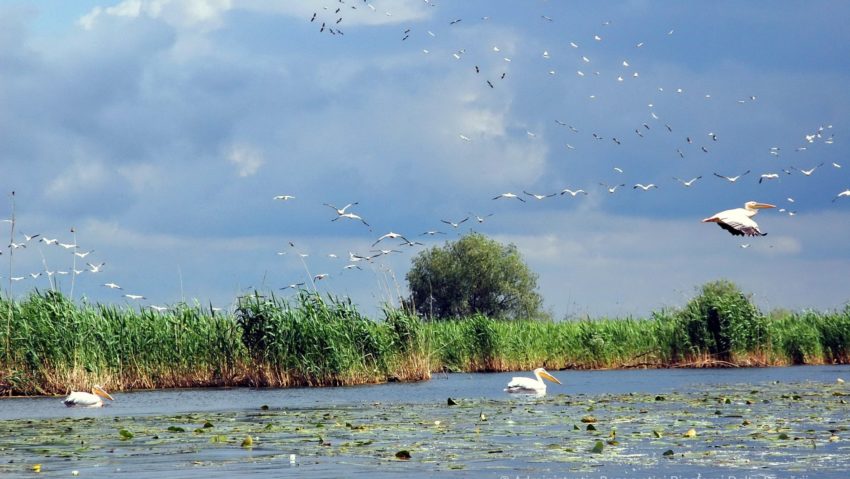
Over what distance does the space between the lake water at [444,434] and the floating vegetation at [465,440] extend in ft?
0.12

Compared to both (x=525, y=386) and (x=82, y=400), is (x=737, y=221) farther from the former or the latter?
(x=82, y=400)

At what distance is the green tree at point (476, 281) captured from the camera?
319 feet

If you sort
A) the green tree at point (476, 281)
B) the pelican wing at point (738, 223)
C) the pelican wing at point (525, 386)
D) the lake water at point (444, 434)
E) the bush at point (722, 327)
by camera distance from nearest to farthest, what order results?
1. the lake water at point (444, 434)
2. the pelican wing at point (738, 223)
3. the pelican wing at point (525, 386)
4. the bush at point (722, 327)
5. the green tree at point (476, 281)

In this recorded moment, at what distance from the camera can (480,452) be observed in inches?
662

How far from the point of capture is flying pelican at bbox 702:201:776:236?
1802 centimetres

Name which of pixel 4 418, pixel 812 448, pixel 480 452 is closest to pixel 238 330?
pixel 4 418

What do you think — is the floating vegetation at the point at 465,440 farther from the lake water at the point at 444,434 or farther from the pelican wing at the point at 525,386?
the pelican wing at the point at 525,386

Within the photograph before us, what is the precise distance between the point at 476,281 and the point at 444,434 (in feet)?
255

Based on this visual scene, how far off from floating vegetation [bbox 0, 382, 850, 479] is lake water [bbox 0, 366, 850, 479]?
0.04 metres

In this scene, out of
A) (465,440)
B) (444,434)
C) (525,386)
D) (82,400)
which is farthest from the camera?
(525,386)

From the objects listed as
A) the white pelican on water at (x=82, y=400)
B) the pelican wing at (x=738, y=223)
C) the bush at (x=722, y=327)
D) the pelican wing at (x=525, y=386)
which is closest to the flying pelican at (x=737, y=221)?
the pelican wing at (x=738, y=223)

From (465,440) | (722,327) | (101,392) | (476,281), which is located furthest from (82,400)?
(476,281)

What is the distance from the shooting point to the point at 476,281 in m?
97.5

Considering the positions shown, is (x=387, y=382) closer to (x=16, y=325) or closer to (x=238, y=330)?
(x=238, y=330)
